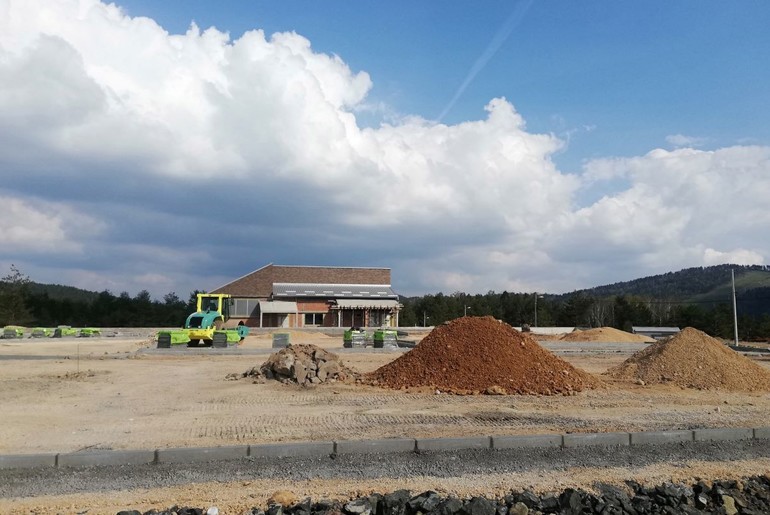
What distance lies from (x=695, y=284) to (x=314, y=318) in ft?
393

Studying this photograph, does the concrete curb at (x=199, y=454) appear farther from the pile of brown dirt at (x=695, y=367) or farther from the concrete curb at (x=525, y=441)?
the pile of brown dirt at (x=695, y=367)

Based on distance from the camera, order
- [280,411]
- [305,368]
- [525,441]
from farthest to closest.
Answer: [305,368] < [280,411] < [525,441]

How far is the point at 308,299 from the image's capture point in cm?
6128

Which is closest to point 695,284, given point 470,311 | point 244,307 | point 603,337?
point 470,311

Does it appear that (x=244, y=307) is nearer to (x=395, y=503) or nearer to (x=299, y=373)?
(x=299, y=373)

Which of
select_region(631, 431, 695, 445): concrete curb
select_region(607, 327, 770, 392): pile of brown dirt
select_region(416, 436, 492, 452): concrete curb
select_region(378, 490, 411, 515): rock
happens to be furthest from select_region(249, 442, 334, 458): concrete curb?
select_region(607, 327, 770, 392): pile of brown dirt

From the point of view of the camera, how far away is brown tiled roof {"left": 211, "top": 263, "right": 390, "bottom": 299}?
62188mm

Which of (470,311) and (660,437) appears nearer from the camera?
(660,437)

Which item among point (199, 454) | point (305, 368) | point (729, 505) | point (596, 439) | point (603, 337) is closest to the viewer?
point (729, 505)

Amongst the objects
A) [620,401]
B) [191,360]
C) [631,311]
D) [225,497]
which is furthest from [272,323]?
[225,497]

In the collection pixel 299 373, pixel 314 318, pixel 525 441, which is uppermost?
pixel 314 318

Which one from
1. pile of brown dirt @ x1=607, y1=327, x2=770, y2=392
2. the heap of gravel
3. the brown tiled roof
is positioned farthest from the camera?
the brown tiled roof

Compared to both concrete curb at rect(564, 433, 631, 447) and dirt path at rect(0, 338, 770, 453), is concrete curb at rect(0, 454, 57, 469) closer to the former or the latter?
dirt path at rect(0, 338, 770, 453)

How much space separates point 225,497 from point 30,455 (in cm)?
294
